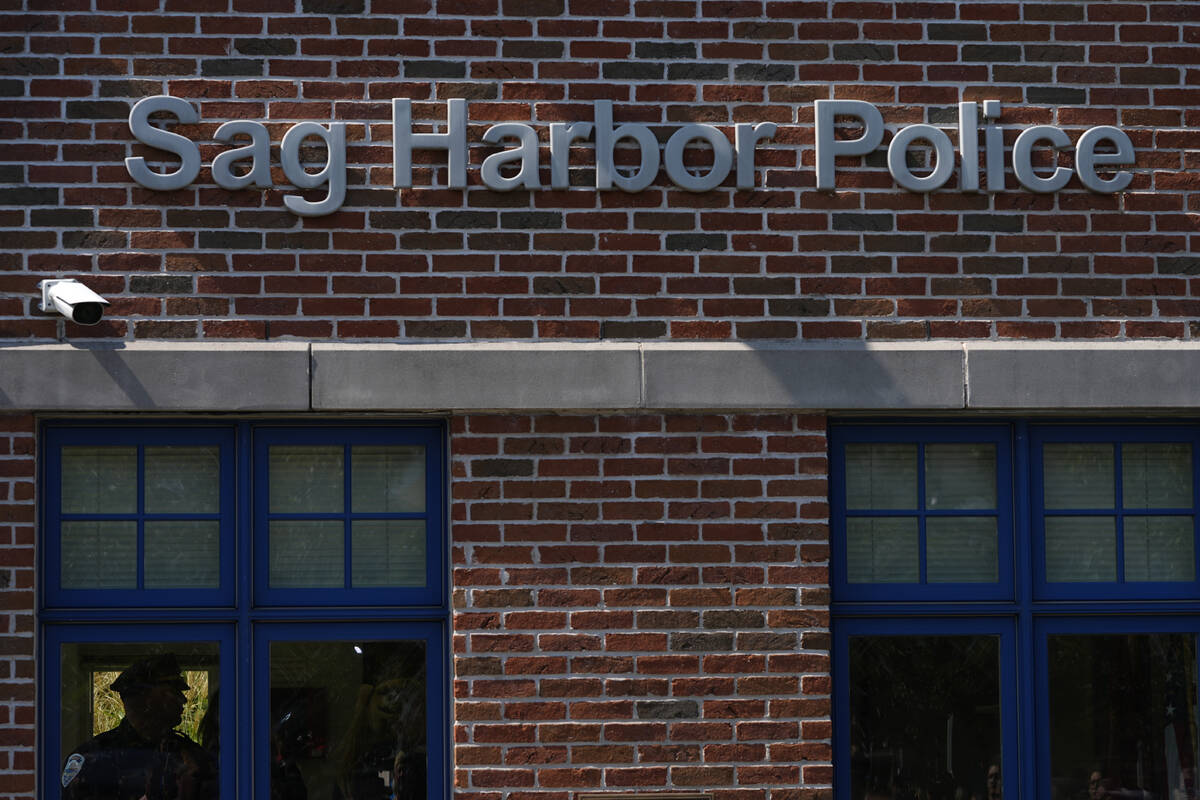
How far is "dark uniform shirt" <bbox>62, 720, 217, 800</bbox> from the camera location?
5.55m

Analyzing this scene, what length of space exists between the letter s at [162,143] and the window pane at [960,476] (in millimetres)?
3355

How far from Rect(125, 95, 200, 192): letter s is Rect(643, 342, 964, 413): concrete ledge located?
203cm

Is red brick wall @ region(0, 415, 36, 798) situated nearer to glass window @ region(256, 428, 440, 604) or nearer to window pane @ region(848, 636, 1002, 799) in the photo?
glass window @ region(256, 428, 440, 604)

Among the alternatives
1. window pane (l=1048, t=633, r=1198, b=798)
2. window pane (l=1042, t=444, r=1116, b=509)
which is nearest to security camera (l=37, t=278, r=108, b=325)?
window pane (l=1042, t=444, r=1116, b=509)

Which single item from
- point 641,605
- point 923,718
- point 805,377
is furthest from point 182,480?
point 923,718

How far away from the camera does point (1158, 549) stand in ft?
19.3

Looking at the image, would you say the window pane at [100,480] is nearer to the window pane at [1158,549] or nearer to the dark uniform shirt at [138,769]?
the dark uniform shirt at [138,769]

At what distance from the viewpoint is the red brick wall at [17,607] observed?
5.34 metres

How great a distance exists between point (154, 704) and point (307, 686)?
0.64 m

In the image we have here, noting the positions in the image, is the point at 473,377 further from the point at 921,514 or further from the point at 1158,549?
the point at 1158,549

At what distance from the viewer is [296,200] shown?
5535 millimetres

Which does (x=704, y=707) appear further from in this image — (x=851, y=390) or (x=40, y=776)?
(x=40, y=776)

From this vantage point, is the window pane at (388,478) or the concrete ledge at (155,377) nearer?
the concrete ledge at (155,377)

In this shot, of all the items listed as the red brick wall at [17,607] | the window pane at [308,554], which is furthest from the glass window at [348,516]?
the red brick wall at [17,607]
